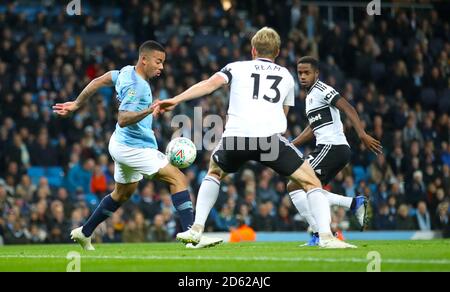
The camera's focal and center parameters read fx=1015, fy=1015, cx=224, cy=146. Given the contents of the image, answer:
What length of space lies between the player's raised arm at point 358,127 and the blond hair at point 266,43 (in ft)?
6.78

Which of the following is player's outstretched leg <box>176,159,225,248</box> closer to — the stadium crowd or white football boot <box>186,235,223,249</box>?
white football boot <box>186,235,223,249</box>

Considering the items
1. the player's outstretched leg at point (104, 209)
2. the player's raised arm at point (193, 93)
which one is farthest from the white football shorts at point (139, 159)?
the player's raised arm at point (193, 93)

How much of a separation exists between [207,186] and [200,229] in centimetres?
49

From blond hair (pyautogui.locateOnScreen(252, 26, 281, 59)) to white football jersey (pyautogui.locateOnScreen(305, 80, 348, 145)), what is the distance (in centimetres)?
224

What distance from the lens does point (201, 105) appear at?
22.8 meters

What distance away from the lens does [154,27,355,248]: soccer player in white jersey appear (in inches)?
422

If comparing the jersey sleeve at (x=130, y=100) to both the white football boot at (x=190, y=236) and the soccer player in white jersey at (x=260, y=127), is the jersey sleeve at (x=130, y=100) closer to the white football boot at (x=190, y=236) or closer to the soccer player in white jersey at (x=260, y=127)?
the soccer player in white jersey at (x=260, y=127)

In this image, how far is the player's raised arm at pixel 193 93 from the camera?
10.2m

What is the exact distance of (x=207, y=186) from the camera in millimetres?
11109

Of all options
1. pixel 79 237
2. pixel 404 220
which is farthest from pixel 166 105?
pixel 404 220

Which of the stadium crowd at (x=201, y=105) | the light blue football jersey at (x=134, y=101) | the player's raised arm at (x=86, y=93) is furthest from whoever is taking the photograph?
the stadium crowd at (x=201, y=105)
